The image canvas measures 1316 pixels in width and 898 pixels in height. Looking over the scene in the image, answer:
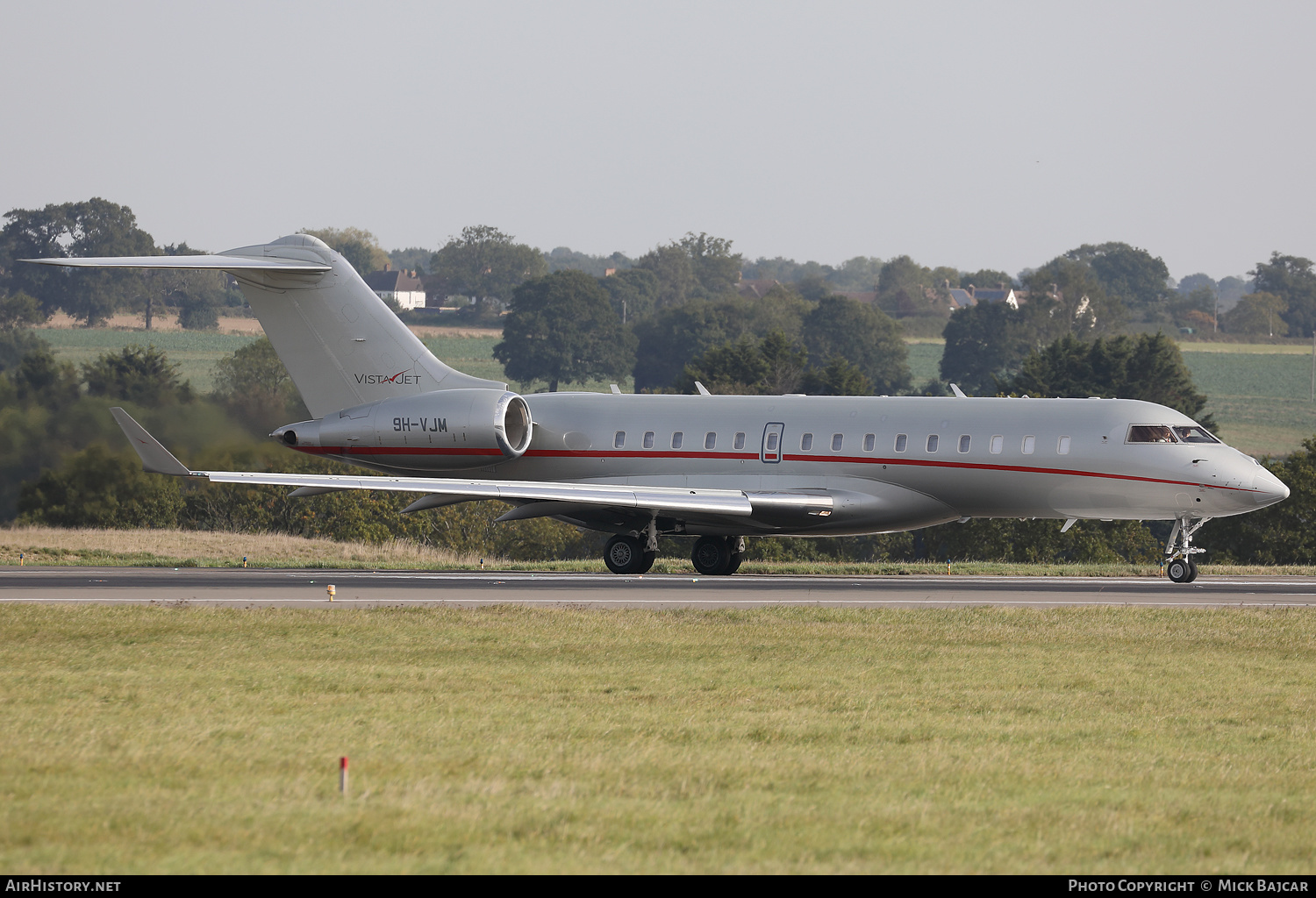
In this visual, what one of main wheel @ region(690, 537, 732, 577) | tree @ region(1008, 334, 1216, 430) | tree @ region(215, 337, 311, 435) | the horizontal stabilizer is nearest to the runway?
main wheel @ region(690, 537, 732, 577)

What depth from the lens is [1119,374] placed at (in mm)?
79688

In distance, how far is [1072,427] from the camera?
30.1 meters

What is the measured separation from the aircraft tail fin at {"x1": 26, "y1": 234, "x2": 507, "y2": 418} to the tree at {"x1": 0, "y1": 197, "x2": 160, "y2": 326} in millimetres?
74101

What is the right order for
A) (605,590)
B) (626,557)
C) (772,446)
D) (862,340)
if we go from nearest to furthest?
1. (605,590)
2. (772,446)
3. (626,557)
4. (862,340)

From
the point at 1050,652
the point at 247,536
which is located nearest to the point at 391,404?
the point at 247,536

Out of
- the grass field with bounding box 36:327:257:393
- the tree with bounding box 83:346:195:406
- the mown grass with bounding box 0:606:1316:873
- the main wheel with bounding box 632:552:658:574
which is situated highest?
the grass field with bounding box 36:327:257:393

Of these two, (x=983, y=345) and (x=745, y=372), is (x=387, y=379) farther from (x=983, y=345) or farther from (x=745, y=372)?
(x=983, y=345)

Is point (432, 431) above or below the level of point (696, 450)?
above

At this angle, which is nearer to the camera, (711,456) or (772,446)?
(772,446)

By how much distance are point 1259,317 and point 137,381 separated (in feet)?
560

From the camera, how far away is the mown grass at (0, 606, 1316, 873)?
8.73 meters

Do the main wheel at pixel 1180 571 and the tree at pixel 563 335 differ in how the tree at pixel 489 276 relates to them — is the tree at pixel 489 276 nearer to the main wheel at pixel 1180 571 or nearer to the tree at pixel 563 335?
the tree at pixel 563 335

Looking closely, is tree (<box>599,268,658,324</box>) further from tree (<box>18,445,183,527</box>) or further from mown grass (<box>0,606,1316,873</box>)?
mown grass (<box>0,606,1316,873</box>)

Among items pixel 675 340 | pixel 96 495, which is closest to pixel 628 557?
pixel 96 495
